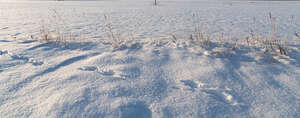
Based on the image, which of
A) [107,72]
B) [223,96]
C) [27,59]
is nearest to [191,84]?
[223,96]

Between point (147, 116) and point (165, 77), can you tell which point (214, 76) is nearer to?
point (165, 77)

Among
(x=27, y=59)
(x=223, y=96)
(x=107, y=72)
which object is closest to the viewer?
(x=223, y=96)

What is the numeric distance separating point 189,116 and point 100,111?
1.98 ft

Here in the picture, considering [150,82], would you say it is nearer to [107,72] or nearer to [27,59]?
[107,72]

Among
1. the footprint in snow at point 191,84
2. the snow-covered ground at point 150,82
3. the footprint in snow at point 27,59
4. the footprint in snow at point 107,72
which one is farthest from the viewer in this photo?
the footprint in snow at point 27,59

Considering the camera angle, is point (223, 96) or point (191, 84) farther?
point (191, 84)

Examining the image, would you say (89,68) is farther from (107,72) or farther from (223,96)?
(223,96)

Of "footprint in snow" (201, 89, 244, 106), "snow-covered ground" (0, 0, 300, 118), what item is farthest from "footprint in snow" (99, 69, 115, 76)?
"footprint in snow" (201, 89, 244, 106)

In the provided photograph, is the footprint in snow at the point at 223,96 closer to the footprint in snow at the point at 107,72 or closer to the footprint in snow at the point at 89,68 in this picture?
the footprint in snow at the point at 107,72

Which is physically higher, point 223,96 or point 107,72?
point 107,72

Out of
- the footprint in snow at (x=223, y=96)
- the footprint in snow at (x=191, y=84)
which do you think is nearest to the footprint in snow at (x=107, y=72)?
the footprint in snow at (x=191, y=84)

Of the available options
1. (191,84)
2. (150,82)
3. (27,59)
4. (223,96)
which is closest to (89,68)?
(150,82)

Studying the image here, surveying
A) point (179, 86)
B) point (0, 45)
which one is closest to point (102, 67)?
point (179, 86)

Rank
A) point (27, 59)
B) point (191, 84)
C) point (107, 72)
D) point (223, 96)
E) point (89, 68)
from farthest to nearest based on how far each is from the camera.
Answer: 1. point (27, 59)
2. point (89, 68)
3. point (107, 72)
4. point (191, 84)
5. point (223, 96)
